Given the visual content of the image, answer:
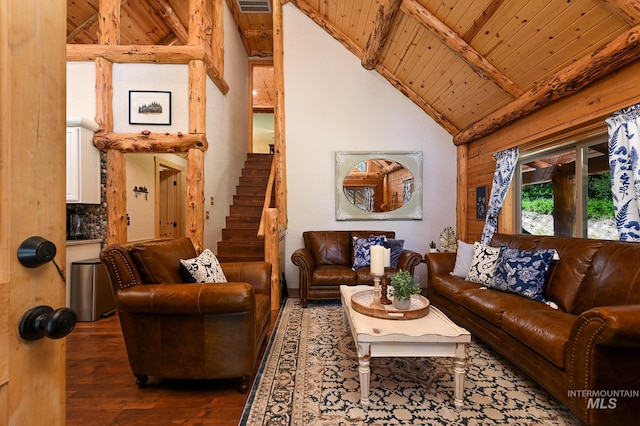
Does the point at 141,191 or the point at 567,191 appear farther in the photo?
the point at 141,191

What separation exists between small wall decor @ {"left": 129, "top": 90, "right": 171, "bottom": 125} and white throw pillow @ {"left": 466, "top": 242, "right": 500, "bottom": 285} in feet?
13.1

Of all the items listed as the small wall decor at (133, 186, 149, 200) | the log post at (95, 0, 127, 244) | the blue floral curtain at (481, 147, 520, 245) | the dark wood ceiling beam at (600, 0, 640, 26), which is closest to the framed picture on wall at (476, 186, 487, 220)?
the blue floral curtain at (481, 147, 520, 245)

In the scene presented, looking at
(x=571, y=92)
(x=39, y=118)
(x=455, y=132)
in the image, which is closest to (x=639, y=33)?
(x=571, y=92)

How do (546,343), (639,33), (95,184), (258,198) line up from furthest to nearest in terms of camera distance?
(258,198)
(95,184)
(639,33)
(546,343)

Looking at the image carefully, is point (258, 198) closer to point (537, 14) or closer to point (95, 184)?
point (95, 184)

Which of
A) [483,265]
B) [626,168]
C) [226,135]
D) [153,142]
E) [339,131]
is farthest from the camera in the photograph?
[226,135]

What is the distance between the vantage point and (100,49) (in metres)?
3.78

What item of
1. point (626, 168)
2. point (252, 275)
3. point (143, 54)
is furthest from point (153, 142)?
point (626, 168)

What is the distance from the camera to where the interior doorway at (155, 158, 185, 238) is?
604 centimetres

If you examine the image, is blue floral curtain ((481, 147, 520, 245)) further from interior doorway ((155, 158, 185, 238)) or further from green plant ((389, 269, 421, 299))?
interior doorway ((155, 158, 185, 238))

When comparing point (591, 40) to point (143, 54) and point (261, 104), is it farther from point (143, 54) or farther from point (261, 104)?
point (261, 104)

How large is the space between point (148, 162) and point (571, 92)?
566 centimetres

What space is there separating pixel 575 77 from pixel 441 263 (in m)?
2.08

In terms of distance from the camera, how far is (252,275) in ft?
8.75
